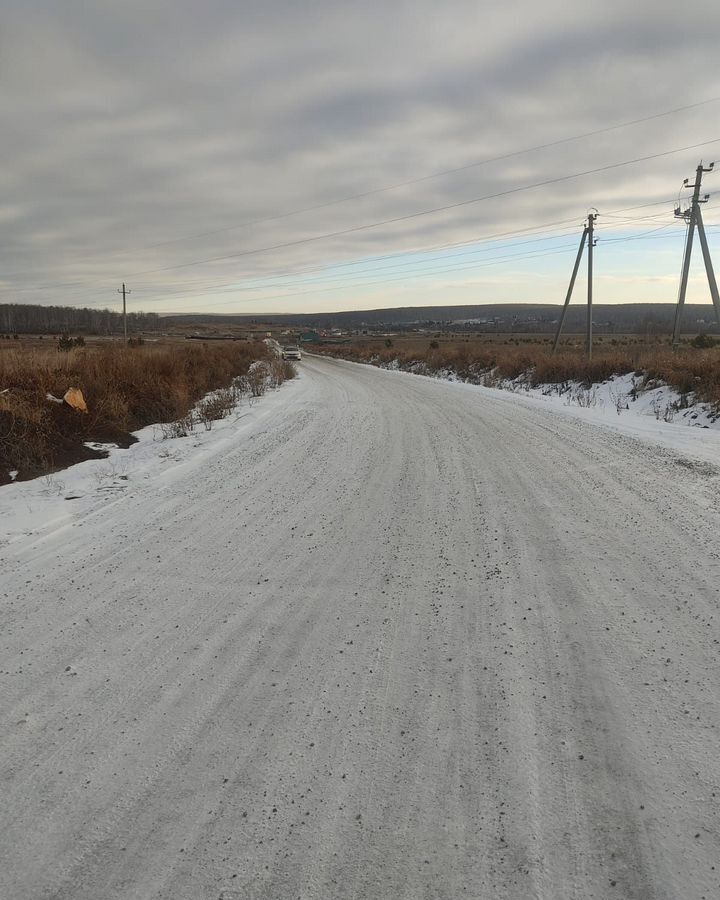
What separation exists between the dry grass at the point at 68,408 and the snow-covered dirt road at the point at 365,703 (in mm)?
2689

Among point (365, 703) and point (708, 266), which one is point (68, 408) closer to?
point (365, 703)

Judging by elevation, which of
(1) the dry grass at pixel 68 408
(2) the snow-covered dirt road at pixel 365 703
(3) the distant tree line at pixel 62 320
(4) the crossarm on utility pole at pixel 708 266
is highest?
(3) the distant tree line at pixel 62 320

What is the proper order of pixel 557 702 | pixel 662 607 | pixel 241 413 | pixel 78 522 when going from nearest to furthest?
pixel 557 702 → pixel 662 607 → pixel 78 522 → pixel 241 413

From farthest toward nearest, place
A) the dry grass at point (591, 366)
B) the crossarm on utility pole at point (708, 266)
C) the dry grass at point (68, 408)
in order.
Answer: the crossarm on utility pole at point (708, 266) → the dry grass at point (591, 366) → the dry grass at point (68, 408)

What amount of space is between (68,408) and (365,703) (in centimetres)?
816

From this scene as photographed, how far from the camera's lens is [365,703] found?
2656mm

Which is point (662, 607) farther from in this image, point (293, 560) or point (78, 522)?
point (78, 522)

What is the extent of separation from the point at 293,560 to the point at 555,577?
207cm

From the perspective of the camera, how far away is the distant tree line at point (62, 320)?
5920 inches

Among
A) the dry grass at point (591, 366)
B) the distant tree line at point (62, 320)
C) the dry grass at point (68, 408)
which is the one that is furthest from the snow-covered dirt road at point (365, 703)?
the distant tree line at point (62, 320)

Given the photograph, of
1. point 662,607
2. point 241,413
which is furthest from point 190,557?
point 241,413

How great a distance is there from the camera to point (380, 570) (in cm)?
413

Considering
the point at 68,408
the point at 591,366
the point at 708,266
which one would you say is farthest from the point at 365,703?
the point at 708,266

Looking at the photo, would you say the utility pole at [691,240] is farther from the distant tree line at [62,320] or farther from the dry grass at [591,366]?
the distant tree line at [62,320]
